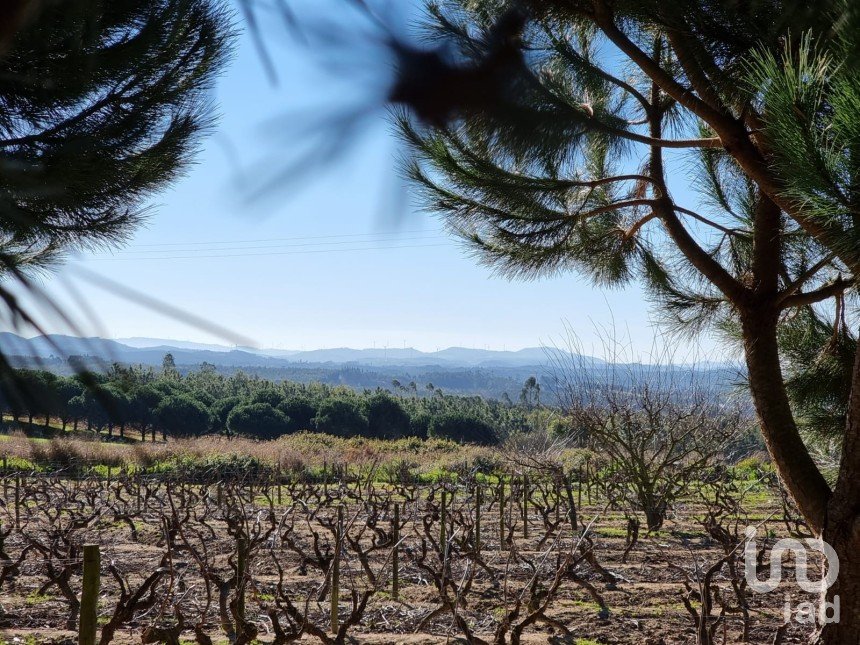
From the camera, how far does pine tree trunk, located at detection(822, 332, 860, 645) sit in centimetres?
256

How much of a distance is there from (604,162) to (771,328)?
1.16 m

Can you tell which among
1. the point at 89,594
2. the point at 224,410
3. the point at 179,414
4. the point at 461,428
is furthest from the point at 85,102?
the point at 461,428

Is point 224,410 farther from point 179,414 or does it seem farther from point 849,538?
point 179,414

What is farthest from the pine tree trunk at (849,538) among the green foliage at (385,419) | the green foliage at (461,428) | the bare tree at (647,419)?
the green foliage at (385,419)

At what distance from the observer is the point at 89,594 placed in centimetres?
256

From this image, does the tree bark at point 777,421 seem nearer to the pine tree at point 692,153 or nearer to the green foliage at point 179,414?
the pine tree at point 692,153

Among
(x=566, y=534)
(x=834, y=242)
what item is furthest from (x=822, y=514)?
(x=566, y=534)

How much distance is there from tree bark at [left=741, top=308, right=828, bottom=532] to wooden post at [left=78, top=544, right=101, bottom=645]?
9.02ft

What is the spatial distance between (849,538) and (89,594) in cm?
265

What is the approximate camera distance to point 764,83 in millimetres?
1785

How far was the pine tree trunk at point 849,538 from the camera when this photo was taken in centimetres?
256

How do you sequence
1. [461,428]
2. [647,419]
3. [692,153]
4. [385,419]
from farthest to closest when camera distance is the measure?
[385,419] < [461,428] < [647,419] < [692,153]

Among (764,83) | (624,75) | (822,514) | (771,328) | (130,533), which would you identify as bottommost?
(130,533)

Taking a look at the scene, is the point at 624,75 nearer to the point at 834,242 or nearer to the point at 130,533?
the point at 834,242
